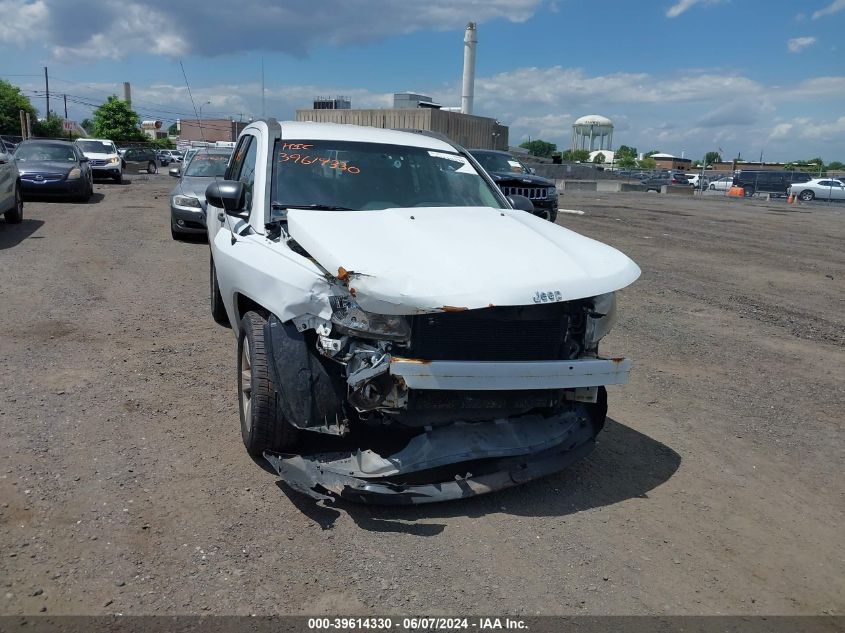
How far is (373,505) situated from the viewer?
3.63m

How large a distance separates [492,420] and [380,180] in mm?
2066

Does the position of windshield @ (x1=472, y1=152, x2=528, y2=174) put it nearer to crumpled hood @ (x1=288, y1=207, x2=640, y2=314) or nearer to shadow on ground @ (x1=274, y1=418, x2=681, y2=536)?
crumpled hood @ (x1=288, y1=207, x2=640, y2=314)

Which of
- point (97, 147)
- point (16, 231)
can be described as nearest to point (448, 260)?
point (16, 231)

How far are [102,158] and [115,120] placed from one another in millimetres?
47385

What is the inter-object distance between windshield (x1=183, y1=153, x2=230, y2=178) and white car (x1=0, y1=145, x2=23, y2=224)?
293 cm

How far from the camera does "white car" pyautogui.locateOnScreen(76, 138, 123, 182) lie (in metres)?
25.8

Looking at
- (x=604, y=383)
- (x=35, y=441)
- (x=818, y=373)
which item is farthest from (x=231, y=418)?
(x=818, y=373)

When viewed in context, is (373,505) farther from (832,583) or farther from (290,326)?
(832,583)

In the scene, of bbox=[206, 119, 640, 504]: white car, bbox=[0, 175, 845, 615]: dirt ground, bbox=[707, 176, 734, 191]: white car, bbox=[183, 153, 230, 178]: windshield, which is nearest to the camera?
bbox=[0, 175, 845, 615]: dirt ground

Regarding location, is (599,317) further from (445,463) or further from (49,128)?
(49,128)

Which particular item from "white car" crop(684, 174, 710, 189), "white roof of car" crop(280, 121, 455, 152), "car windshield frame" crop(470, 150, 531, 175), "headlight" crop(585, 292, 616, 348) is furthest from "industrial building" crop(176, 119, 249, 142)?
"headlight" crop(585, 292, 616, 348)

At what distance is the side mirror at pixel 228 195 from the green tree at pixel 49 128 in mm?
65374

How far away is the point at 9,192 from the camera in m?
12.4

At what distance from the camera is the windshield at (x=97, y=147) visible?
26.1 metres
